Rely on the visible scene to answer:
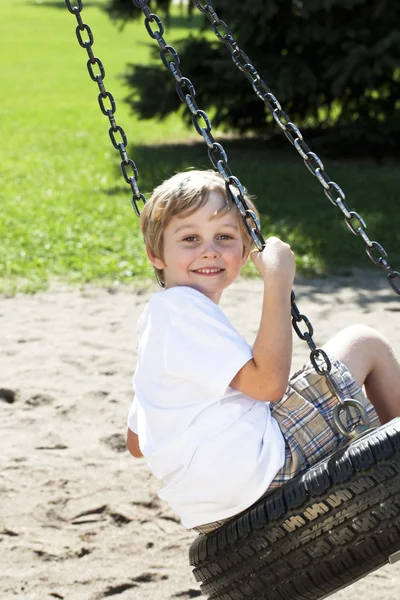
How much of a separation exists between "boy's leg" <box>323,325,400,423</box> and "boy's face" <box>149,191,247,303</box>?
0.41m

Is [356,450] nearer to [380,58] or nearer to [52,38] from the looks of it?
[380,58]

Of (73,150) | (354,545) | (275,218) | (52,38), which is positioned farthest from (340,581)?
(52,38)

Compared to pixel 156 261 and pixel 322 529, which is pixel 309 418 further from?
pixel 156 261

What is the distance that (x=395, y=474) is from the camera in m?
2.09

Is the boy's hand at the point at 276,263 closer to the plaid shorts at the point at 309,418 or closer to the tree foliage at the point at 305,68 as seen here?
the plaid shorts at the point at 309,418

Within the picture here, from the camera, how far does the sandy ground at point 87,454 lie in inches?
120

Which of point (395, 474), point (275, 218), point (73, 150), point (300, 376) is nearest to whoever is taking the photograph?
point (395, 474)

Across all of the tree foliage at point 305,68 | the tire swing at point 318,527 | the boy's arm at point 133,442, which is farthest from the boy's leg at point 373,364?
the tree foliage at point 305,68

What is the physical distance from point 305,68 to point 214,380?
842cm

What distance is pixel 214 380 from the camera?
2217mm

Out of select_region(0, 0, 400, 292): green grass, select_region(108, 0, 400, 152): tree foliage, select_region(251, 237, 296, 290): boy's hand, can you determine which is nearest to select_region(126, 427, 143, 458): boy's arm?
select_region(251, 237, 296, 290): boy's hand

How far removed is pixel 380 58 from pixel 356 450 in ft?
26.7

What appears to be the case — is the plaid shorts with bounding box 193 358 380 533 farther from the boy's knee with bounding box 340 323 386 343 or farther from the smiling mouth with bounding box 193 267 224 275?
the smiling mouth with bounding box 193 267 224 275

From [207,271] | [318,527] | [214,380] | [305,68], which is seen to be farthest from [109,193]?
[318,527]
